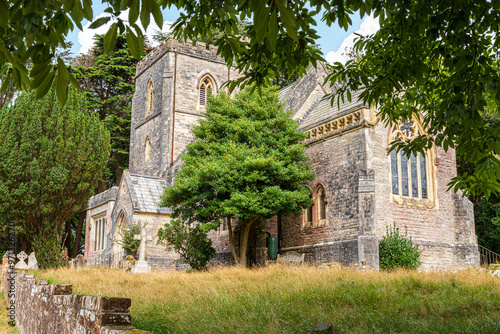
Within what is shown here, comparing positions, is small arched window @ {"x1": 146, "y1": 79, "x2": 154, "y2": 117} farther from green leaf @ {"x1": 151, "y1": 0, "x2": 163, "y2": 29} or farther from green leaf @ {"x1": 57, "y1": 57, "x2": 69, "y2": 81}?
green leaf @ {"x1": 151, "y1": 0, "x2": 163, "y2": 29}

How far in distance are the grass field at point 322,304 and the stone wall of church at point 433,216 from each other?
316 inches

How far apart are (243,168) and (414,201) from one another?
22.8 ft

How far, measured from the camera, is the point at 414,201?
739 inches

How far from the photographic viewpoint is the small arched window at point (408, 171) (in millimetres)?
A: 18766

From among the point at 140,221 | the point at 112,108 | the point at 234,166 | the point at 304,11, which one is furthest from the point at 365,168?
the point at 112,108

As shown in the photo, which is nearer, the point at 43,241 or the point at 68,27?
the point at 68,27

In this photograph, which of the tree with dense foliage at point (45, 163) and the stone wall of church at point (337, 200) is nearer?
the stone wall of church at point (337, 200)

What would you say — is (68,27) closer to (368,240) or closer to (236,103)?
(368,240)

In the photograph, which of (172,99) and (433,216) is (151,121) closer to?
(172,99)

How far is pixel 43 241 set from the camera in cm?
2061

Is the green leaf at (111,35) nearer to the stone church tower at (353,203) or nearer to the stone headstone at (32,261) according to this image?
the stone church tower at (353,203)

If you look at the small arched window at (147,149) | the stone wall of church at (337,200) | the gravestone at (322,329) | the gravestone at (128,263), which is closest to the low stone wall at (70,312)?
the gravestone at (322,329)

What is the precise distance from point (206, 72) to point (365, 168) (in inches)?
734

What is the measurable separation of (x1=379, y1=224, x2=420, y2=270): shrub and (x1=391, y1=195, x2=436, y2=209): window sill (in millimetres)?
1389
